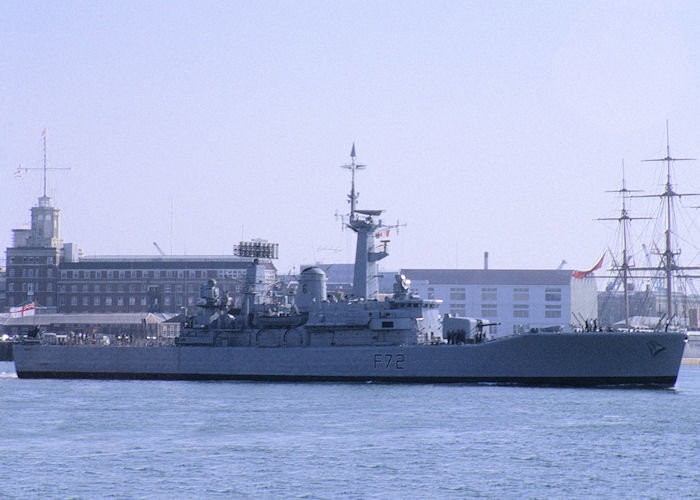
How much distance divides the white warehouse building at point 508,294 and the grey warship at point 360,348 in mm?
63804

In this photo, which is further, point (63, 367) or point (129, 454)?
point (63, 367)

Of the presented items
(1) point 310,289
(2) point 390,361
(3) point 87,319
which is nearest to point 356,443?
(2) point 390,361

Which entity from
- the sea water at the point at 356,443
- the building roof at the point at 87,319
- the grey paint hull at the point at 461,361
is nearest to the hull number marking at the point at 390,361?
the grey paint hull at the point at 461,361

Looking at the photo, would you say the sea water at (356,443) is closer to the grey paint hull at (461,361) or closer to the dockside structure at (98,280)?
the grey paint hull at (461,361)

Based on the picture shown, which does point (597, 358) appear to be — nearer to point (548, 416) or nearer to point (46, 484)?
point (548, 416)

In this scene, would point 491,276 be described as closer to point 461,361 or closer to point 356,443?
point 461,361

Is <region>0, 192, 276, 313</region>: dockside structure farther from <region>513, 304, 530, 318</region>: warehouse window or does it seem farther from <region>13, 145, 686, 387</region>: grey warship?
<region>13, 145, 686, 387</region>: grey warship

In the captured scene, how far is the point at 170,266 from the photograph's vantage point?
114 meters

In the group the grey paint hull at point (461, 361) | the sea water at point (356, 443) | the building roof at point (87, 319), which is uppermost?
the building roof at point (87, 319)

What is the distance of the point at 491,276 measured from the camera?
392ft

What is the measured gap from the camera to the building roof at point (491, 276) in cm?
11638

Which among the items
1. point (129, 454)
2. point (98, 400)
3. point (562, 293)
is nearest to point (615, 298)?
point (562, 293)

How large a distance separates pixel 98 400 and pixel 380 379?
13.6 m

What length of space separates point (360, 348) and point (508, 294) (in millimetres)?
70744
